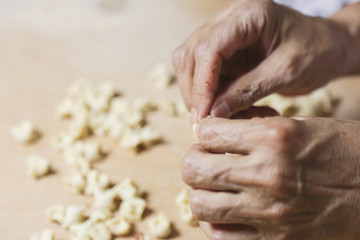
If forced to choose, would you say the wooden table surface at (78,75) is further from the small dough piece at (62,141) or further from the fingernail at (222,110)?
the fingernail at (222,110)

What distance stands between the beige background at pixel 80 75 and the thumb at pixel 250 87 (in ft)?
0.97

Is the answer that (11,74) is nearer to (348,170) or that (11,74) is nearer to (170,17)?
(170,17)

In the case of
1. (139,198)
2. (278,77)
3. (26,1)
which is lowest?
(139,198)

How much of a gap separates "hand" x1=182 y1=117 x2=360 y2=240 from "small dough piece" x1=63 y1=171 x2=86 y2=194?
1.39ft

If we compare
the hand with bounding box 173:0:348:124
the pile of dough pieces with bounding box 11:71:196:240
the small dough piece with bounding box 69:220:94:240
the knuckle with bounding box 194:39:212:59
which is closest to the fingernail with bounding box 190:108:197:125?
Result: the hand with bounding box 173:0:348:124

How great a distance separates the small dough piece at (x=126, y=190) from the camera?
3.76 ft

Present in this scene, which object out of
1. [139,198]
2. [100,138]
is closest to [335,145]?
[139,198]

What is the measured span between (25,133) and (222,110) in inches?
24.2

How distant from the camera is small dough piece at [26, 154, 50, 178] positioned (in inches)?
48.6

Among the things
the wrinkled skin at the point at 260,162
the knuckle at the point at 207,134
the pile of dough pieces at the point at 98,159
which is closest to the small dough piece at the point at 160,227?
the pile of dough pieces at the point at 98,159

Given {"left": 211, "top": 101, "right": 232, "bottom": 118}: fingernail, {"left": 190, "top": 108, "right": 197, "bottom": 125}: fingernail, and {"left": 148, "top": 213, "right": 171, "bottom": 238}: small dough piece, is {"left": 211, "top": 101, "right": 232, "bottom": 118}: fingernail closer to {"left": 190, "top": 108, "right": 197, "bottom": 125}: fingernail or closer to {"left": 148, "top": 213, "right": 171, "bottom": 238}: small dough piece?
{"left": 190, "top": 108, "right": 197, "bottom": 125}: fingernail

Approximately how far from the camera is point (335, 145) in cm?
79

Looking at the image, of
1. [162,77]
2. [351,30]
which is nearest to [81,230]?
[162,77]

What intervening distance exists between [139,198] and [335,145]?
530 mm
